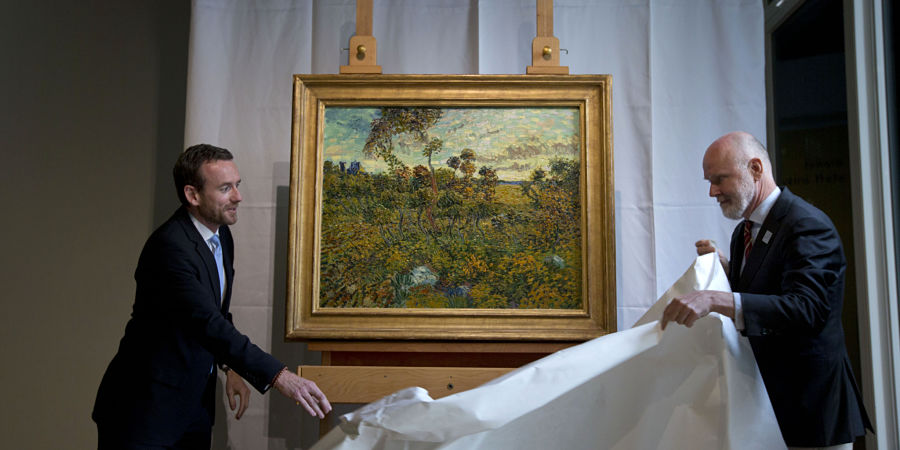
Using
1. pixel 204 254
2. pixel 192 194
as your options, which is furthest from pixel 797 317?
pixel 192 194

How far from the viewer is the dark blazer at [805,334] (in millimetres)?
1771

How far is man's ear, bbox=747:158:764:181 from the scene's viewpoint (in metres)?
2.07

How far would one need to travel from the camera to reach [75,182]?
3109 mm

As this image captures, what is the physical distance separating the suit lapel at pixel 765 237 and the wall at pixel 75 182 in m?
2.51

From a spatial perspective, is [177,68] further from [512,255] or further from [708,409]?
[708,409]

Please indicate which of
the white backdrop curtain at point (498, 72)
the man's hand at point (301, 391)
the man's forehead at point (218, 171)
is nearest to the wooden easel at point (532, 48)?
the white backdrop curtain at point (498, 72)

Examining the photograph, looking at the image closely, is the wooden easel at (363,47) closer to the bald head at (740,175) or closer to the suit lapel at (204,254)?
the suit lapel at (204,254)

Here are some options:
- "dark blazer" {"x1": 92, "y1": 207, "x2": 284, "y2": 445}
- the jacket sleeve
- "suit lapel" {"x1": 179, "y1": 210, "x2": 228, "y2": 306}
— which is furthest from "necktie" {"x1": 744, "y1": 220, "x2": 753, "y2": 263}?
"suit lapel" {"x1": 179, "y1": 210, "x2": 228, "y2": 306}

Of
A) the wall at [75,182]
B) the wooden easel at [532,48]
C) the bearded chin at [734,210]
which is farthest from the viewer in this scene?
the wall at [75,182]

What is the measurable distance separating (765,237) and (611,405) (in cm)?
71

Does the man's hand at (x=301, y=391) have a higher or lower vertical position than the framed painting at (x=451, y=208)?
lower

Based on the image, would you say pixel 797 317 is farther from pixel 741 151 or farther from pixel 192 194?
pixel 192 194

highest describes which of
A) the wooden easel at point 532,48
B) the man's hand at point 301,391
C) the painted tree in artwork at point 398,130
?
the wooden easel at point 532,48

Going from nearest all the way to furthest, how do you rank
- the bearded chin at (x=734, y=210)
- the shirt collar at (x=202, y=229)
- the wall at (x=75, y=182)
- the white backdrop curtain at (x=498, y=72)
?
the bearded chin at (x=734, y=210) → the shirt collar at (x=202, y=229) → the white backdrop curtain at (x=498, y=72) → the wall at (x=75, y=182)
